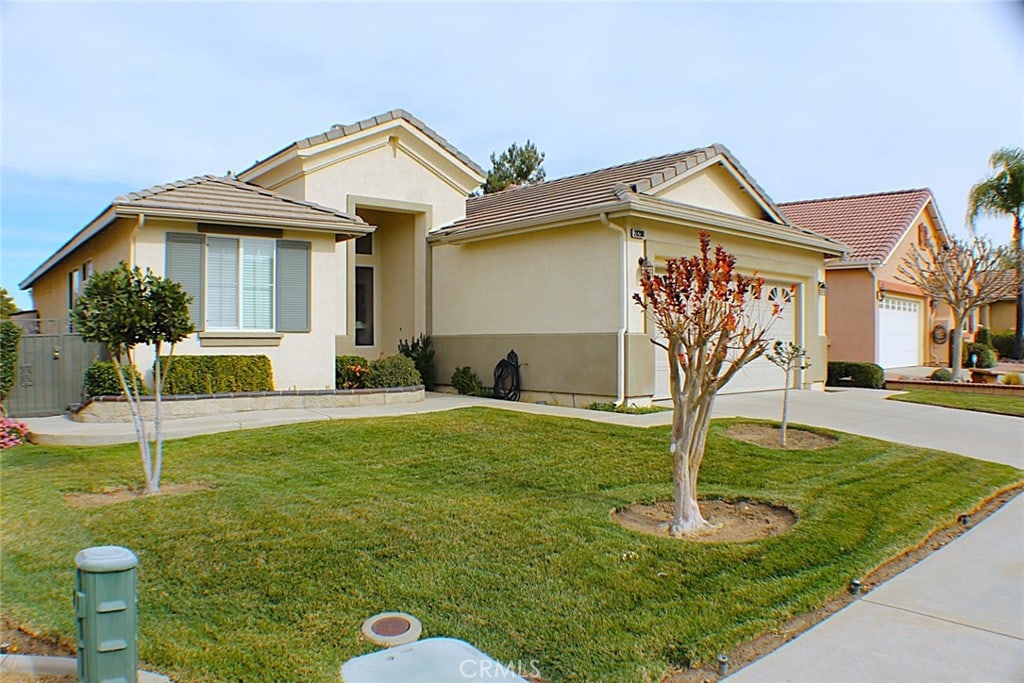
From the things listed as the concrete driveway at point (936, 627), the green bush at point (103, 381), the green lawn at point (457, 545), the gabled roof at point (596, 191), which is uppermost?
the gabled roof at point (596, 191)

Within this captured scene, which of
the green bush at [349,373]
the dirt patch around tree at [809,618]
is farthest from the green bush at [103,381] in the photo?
the dirt patch around tree at [809,618]

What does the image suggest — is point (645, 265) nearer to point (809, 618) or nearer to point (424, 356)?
point (809, 618)

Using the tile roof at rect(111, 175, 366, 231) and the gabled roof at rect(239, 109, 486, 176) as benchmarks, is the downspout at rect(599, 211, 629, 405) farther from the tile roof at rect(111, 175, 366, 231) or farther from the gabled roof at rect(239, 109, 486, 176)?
the gabled roof at rect(239, 109, 486, 176)

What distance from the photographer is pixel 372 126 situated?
15.9 metres

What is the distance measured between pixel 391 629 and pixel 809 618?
2.53m

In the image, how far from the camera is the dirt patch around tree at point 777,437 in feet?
30.9

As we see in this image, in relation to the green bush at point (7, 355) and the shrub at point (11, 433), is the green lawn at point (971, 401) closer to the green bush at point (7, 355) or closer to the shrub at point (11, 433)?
the shrub at point (11, 433)

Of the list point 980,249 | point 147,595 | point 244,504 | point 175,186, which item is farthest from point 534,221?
point 980,249

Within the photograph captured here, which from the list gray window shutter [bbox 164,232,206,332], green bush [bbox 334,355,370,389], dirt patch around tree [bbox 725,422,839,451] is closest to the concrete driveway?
dirt patch around tree [bbox 725,422,839,451]

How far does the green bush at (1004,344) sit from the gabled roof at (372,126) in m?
27.9

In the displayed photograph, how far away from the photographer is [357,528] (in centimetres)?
579

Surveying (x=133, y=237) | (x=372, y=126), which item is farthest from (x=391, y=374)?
(x=372, y=126)

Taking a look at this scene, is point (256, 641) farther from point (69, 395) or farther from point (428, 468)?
point (69, 395)

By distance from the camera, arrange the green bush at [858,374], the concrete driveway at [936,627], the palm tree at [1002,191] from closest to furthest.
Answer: the concrete driveway at [936,627] → the green bush at [858,374] → the palm tree at [1002,191]
